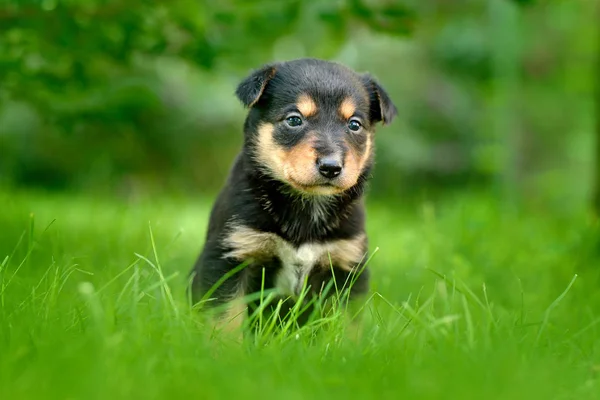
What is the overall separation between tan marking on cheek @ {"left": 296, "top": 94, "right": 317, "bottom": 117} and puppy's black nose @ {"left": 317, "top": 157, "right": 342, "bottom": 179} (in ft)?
1.09

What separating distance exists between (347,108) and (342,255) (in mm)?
707

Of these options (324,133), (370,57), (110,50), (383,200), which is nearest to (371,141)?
(324,133)

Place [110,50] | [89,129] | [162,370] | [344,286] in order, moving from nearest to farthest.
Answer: [162,370], [344,286], [110,50], [89,129]

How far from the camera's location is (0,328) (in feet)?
7.34

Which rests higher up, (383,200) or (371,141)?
(371,141)

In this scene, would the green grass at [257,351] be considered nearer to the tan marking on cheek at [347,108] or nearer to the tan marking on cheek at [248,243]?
the tan marking on cheek at [248,243]

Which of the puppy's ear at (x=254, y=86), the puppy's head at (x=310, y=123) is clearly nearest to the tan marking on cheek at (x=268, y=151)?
the puppy's head at (x=310, y=123)

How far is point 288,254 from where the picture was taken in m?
3.38

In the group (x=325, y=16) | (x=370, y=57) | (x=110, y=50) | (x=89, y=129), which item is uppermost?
(x=325, y=16)

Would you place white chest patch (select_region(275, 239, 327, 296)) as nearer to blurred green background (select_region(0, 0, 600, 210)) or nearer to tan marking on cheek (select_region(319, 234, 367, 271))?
tan marking on cheek (select_region(319, 234, 367, 271))

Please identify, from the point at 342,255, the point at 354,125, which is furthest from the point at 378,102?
the point at 342,255

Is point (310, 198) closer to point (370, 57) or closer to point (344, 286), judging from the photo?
point (344, 286)

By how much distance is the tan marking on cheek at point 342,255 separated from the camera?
11.2 feet

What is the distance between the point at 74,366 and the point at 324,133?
1817 mm
